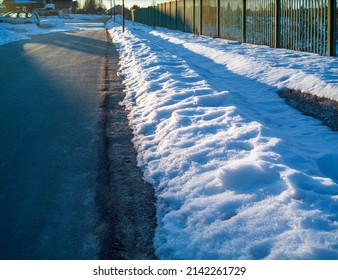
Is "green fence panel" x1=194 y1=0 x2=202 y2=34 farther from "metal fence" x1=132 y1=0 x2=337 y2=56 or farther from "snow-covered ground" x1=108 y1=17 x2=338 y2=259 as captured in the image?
"snow-covered ground" x1=108 y1=17 x2=338 y2=259

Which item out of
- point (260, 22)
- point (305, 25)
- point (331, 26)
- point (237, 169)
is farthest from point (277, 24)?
point (237, 169)

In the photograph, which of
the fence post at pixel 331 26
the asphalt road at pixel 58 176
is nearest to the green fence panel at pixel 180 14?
the fence post at pixel 331 26

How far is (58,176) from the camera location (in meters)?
4.31

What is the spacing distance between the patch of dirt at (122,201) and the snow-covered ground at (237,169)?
101 millimetres

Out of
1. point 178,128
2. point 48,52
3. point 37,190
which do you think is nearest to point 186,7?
point 48,52

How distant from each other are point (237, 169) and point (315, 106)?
3587mm

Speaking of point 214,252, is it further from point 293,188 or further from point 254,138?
point 254,138

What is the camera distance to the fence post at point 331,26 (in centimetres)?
1095

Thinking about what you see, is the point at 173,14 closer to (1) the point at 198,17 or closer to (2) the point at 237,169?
(1) the point at 198,17

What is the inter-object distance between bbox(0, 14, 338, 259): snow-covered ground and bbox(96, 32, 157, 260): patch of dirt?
0.33 feet

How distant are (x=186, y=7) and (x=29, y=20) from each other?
1966 centimetres

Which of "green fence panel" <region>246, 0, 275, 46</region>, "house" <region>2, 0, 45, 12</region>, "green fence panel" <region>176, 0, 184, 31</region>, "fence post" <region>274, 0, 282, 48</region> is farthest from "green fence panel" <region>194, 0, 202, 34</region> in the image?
"house" <region>2, 0, 45, 12</region>

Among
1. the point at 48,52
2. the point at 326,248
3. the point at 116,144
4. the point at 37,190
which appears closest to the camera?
the point at 326,248

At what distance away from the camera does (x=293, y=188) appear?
3514 mm
